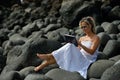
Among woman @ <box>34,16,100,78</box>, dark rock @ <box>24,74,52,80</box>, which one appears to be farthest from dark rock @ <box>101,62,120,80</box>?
dark rock @ <box>24,74,52,80</box>

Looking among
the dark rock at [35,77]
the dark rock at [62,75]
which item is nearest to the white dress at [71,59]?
the dark rock at [62,75]

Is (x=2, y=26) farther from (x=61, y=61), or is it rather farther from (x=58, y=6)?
(x=61, y=61)

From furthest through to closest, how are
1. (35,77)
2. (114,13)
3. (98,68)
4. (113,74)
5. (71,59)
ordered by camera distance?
(114,13)
(71,59)
(98,68)
(35,77)
(113,74)

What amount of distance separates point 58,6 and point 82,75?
Answer: 50.4 ft

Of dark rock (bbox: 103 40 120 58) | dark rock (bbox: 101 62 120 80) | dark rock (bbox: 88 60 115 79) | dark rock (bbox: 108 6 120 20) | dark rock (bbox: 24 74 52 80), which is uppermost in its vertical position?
dark rock (bbox: 101 62 120 80)

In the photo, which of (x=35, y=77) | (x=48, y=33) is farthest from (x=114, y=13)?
(x=35, y=77)

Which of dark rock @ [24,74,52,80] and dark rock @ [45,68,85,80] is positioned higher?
dark rock @ [24,74,52,80]

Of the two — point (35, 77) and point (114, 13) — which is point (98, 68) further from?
point (114, 13)

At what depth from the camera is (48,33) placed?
59.0 ft

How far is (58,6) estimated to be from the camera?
945 inches

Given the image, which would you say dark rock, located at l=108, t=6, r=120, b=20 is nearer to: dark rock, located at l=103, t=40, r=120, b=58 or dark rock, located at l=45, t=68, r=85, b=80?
dark rock, located at l=103, t=40, r=120, b=58

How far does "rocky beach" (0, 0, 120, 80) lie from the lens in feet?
29.4

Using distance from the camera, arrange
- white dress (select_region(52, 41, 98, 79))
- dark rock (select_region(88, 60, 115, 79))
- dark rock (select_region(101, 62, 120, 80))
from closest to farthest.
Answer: dark rock (select_region(101, 62, 120, 80)) < dark rock (select_region(88, 60, 115, 79)) < white dress (select_region(52, 41, 98, 79))

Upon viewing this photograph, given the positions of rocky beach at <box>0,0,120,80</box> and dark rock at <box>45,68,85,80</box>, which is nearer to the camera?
dark rock at <box>45,68,85,80</box>
